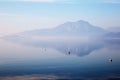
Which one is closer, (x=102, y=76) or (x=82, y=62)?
(x=102, y=76)

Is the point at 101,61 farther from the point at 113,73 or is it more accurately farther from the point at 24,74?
the point at 24,74

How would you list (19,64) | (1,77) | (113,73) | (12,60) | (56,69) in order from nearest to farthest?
1. (1,77)
2. (113,73)
3. (56,69)
4. (19,64)
5. (12,60)

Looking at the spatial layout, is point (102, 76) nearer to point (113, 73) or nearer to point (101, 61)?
point (113, 73)

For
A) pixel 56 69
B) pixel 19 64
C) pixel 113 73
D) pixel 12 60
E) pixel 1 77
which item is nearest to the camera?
pixel 1 77

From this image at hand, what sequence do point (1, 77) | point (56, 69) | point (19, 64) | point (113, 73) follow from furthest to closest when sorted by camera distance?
1. point (19, 64)
2. point (56, 69)
3. point (113, 73)
4. point (1, 77)

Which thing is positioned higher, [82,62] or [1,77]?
[82,62]

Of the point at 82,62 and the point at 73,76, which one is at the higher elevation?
the point at 82,62

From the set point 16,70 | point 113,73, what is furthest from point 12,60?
point 113,73

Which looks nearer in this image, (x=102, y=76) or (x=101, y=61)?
(x=102, y=76)

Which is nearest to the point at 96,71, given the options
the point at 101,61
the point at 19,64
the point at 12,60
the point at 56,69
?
the point at 56,69
